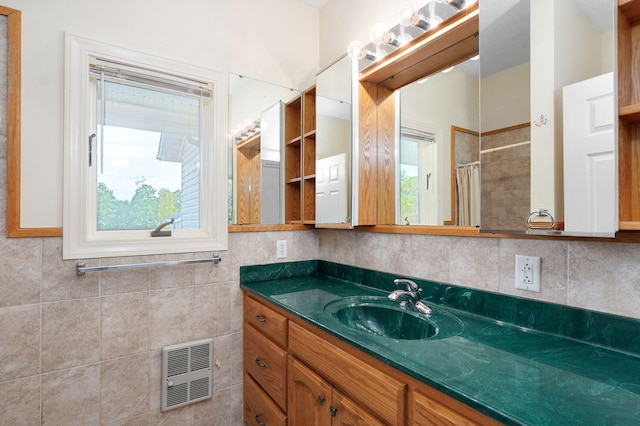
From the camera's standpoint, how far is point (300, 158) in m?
2.13

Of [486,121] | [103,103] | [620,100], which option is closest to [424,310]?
[486,121]

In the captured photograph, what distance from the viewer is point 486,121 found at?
1.10 m

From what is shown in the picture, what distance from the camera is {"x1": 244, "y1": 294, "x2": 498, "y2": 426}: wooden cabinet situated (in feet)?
2.68

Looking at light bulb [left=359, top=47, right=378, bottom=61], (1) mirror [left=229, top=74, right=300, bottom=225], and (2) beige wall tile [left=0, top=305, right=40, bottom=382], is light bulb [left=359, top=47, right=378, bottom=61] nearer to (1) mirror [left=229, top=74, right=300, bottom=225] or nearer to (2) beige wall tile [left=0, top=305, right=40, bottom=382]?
(1) mirror [left=229, top=74, right=300, bottom=225]

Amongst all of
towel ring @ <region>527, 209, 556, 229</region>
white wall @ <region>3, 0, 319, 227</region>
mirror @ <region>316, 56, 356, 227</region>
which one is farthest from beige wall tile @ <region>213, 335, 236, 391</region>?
towel ring @ <region>527, 209, 556, 229</region>

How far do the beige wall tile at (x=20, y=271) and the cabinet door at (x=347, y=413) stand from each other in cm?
134

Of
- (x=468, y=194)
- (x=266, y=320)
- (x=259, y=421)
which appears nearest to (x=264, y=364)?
(x=266, y=320)

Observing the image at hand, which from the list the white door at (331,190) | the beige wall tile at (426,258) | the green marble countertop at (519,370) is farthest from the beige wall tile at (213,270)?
the beige wall tile at (426,258)

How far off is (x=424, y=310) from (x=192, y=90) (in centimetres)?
165

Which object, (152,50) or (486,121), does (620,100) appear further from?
(152,50)

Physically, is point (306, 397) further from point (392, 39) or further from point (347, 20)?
point (347, 20)

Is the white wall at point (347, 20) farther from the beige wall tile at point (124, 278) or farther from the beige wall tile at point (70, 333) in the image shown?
the beige wall tile at point (70, 333)

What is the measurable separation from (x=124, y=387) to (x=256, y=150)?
4.68 ft

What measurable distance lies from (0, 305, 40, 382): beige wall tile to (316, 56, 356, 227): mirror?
1406mm
